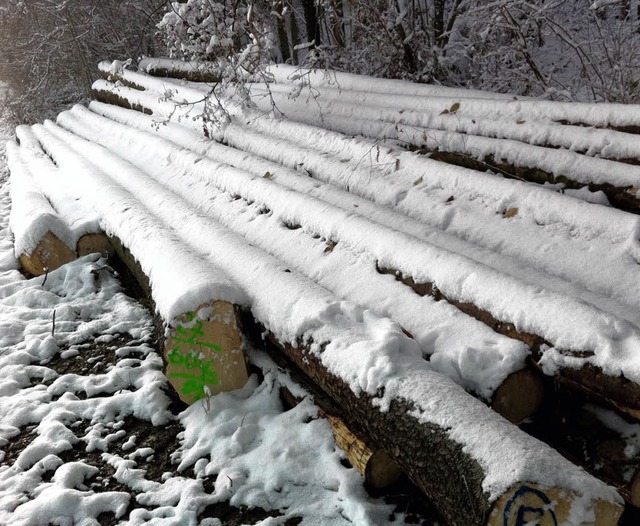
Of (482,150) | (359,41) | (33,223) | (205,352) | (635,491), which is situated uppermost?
(359,41)

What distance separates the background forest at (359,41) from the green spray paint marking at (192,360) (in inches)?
105

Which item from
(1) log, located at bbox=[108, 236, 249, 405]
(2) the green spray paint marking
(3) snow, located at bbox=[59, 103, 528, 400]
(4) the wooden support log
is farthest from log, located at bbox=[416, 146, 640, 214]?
(2) the green spray paint marking

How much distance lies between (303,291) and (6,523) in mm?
1641

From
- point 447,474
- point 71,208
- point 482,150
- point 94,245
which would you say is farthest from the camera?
point 71,208

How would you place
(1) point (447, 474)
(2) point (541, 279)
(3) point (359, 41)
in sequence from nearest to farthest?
(1) point (447, 474) → (2) point (541, 279) → (3) point (359, 41)

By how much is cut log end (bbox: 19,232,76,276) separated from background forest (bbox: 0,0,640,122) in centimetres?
209

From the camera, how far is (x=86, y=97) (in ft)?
41.1

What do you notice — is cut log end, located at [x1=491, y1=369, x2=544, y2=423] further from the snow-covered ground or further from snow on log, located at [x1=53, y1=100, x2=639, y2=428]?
Result: the snow-covered ground

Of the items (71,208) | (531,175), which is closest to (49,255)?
(71,208)

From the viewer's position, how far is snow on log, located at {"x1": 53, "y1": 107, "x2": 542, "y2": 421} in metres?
2.05

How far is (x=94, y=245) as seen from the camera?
4539mm

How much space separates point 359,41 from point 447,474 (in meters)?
7.55

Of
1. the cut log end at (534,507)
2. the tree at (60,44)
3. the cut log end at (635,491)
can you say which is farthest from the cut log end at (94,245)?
the tree at (60,44)

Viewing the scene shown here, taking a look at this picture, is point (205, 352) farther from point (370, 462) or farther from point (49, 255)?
point (49, 255)
